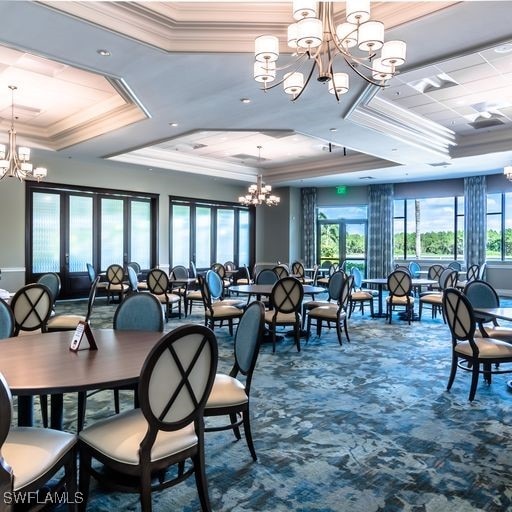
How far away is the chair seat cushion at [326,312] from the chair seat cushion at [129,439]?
404 cm

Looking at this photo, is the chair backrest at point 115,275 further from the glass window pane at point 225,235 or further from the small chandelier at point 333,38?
the small chandelier at point 333,38

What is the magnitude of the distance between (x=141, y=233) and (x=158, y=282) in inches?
163

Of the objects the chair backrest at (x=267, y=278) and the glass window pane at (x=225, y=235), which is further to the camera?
the glass window pane at (x=225, y=235)

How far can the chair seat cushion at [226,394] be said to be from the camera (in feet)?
8.00

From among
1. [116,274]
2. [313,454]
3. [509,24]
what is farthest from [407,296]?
[116,274]

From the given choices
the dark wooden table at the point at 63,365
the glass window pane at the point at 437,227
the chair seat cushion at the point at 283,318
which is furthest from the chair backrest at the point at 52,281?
the glass window pane at the point at 437,227

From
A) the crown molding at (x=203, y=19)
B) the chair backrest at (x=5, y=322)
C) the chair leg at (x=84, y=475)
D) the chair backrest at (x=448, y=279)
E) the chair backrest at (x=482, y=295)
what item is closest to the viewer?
the chair leg at (x=84, y=475)

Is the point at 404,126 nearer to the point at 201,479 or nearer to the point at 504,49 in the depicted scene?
the point at 504,49

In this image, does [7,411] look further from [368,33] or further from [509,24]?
[509,24]

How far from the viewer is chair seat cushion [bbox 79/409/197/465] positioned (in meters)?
1.83

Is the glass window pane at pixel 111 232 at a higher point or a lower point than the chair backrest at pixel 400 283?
higher

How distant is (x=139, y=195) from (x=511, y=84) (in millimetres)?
8358

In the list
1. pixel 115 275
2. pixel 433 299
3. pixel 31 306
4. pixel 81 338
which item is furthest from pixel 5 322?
pixel 433 299

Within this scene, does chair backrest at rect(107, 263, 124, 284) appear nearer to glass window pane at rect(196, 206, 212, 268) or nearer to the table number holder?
glass window pane at rect(196, 206, 212, 268)
